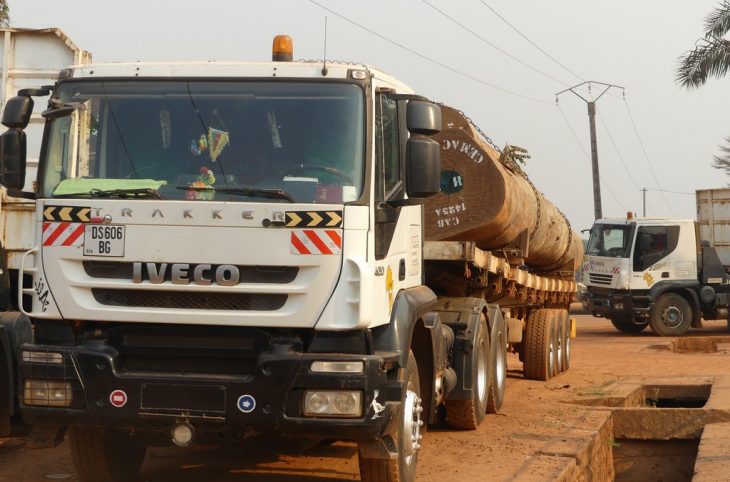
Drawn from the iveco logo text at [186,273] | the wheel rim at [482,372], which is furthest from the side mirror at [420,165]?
the wheel rim at [482,372]

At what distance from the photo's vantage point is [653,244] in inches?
980

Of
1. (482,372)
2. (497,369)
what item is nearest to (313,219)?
(482,372)

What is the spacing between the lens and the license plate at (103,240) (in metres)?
6.28

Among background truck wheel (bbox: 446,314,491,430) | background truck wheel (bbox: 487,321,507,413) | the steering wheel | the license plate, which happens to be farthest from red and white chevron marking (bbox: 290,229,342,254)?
background truck wheel (bbox: 487,321,507,413)

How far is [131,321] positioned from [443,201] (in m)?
4.14

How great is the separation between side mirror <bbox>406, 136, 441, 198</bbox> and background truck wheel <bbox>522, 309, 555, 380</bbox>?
8.64 m

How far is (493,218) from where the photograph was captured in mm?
9742

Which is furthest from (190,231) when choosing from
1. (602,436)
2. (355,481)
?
(602,436)

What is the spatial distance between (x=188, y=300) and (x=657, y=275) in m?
20.2

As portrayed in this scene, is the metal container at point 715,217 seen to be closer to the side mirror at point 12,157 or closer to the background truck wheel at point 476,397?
the background truck wheel at point 476,397

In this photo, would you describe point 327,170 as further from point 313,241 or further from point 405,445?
point 405,445

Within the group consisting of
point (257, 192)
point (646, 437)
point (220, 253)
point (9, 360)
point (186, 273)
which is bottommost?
point (646, 437)

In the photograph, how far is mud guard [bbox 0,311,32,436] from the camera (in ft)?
25.2

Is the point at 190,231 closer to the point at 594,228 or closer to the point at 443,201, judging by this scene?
the point at 443,201
